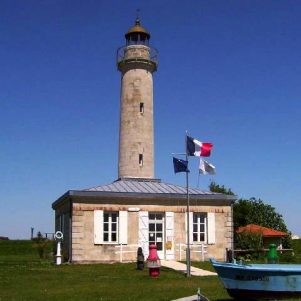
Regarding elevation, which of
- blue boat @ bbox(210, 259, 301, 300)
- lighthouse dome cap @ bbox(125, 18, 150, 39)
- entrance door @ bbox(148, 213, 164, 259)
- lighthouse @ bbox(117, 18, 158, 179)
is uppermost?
lighthouse dome cap @ bbox(125, 18, 150, 39)

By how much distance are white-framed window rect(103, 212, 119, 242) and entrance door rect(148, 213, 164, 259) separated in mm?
1649

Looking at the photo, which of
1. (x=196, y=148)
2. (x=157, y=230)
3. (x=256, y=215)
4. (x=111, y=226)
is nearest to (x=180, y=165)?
(x=196, y=148)

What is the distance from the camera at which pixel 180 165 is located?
798 inches

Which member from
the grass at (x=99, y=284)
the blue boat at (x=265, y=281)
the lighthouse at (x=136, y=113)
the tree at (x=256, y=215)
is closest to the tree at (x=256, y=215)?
the tree at (x=256, y=215)

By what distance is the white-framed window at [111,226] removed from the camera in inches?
958

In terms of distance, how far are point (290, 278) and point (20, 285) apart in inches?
313

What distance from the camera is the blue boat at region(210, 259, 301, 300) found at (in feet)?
38.2

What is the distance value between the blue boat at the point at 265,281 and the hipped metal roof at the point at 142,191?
12818 mm

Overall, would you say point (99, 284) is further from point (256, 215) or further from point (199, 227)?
point (256, 215)

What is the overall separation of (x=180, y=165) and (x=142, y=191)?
5607mm

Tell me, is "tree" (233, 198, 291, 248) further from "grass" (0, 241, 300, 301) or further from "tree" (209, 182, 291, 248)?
"grass" (0, 241, 300, 301)

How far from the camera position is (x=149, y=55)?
31.3m

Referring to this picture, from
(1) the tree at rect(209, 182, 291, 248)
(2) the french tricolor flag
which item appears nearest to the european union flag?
(2) the french tricolor flag

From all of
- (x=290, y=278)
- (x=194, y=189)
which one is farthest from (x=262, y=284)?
(x=194, y=189)
